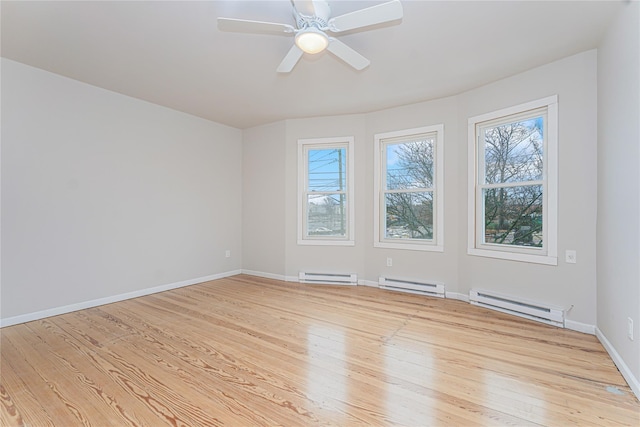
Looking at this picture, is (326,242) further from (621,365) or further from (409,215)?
(621,365)

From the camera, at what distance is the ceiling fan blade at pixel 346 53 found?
2.29 m

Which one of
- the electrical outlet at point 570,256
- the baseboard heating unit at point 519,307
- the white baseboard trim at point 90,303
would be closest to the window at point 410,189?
the baseboard heating unit at point 519,307

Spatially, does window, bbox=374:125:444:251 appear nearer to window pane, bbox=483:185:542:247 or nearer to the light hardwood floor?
window pane, bbox=483:185:542:247

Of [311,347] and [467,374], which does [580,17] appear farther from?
[311,347]

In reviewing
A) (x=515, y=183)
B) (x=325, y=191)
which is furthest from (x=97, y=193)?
(x=515, y=183)

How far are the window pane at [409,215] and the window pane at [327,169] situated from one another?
81 centimetres

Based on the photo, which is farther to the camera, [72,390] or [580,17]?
[580,17]

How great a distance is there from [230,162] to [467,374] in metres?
4.62

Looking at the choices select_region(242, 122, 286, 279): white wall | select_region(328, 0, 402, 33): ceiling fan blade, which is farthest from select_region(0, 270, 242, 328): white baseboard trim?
select_region(328, 0, 402, 33): ceiling fan blade

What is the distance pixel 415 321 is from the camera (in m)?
3.05

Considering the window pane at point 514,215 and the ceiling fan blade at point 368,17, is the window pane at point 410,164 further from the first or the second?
the ceiling fan blade at point 368,17

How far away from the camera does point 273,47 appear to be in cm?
271

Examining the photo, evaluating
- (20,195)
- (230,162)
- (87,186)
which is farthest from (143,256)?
(230,162)

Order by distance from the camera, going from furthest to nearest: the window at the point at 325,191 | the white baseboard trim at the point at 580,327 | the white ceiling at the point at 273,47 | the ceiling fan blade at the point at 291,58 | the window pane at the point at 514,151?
the window at the point at 325,191, the window pane at the point at 514,151, the white baseboard trim at the point at 580,327, the ceiling fan blade at the point at 291,58, the white ceiling at the point at 273,47
